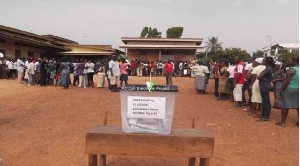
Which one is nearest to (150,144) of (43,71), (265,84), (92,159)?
(92,159)

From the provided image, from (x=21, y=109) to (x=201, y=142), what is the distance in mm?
7401

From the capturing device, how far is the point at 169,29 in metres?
52.3

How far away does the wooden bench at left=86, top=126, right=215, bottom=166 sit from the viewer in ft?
11.9

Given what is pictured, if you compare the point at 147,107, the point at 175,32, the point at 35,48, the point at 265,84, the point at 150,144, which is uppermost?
the point at 175,32

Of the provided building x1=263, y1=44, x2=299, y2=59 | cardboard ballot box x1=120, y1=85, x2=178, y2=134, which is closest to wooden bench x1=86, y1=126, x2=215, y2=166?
cardboard ballot box x1=120, y1=85, x2=178, y2=134

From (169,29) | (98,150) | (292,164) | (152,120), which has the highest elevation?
(169,29)

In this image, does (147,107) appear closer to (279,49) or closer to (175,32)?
(175,32)

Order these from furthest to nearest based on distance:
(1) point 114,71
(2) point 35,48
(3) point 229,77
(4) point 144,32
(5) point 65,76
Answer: (4) point 144,32 → (2) point 35,48 → (5) point 65,76 → (1) point 114,71 → (3) point 229,77

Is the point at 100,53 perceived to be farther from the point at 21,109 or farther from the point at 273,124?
the point at 273,124

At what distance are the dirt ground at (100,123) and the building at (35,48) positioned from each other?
1375 cm

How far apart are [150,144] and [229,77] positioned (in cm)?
867

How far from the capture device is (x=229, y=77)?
1181 cm

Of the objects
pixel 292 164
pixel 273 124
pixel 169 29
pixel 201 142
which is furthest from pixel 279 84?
pixel 169 29

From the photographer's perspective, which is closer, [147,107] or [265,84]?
[147,107]
